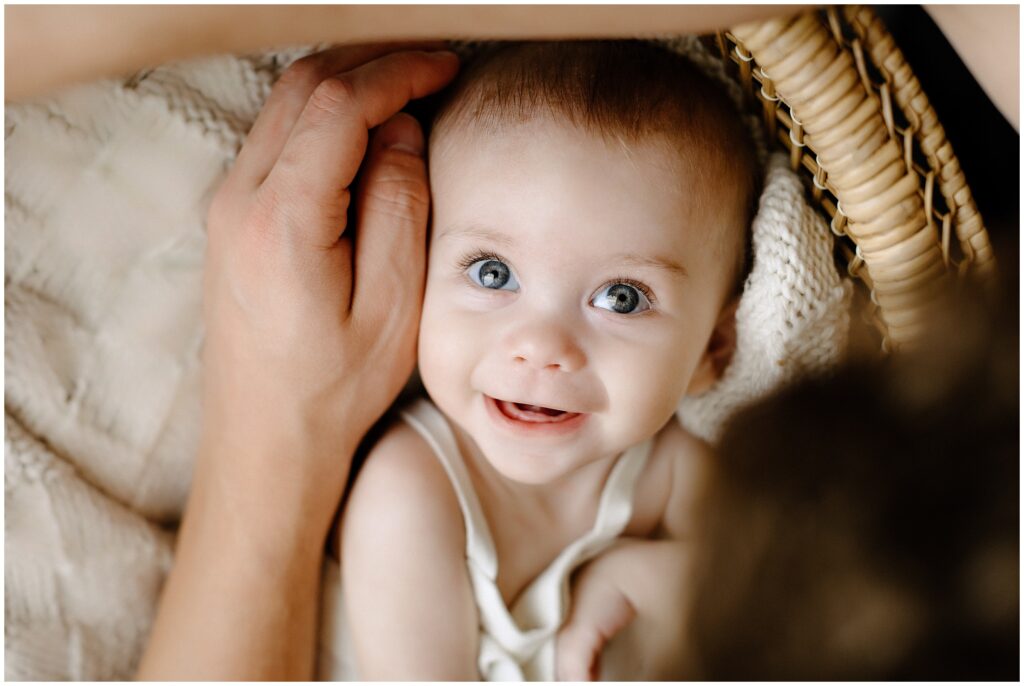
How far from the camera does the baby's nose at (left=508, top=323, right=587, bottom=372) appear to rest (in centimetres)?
90

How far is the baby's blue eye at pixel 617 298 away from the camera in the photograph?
946 millimetres

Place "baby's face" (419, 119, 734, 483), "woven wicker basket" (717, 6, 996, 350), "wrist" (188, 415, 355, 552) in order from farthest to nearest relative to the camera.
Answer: "wrist" (188, 415, 355, 552)
"baby's face" (419, 119, 734, 483)
"woven wicker basket" (717, 6, 996, 350)

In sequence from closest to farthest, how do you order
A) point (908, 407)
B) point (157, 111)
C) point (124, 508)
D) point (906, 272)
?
1. point (908, 407)
2. point (906, 272)
3. point (157, 111)
4. point (124, 508)

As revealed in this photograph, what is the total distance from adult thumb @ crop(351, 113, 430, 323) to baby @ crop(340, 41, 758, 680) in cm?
3

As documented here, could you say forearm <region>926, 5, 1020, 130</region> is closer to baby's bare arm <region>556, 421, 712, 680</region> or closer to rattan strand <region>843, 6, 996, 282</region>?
rattan strand <region>843, 6, 996, 282</region>

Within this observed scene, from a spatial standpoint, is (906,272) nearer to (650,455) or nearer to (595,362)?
(595,362)

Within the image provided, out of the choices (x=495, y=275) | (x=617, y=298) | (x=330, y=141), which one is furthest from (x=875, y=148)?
(x=330, y=141)

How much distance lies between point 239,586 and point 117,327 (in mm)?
368

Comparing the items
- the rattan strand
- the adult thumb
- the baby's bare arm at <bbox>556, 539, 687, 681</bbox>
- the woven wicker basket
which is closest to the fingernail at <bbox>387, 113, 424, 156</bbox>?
the adult thumb

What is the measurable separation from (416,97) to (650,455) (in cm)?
59

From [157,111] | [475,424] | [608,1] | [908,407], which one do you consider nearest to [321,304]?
[475,424]

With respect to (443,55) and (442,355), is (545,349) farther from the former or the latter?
(443,55)

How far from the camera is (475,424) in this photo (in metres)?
1.00

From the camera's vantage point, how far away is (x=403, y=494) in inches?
41.6
